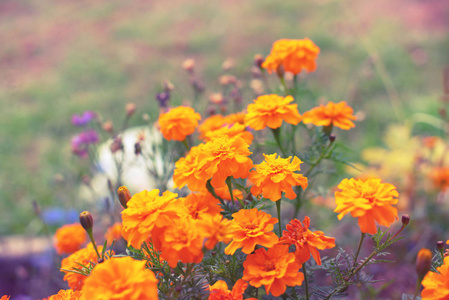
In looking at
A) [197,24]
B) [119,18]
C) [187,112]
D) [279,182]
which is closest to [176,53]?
[197,24]

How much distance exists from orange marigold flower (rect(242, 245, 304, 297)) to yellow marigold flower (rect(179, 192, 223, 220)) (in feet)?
0.48

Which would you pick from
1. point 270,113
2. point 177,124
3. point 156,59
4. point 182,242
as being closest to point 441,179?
point 270,113

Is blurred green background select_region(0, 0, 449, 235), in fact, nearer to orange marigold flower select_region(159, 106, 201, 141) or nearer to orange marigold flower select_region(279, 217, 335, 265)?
orange marigold flower select_region(159, 106, 201, 141)

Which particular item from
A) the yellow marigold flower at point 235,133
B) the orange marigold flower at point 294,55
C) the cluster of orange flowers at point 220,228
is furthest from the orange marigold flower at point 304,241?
the orange marigold flower at point 294,55

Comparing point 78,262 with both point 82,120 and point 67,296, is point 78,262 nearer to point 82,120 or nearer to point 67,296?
point 67,296

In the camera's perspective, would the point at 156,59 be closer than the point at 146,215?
No

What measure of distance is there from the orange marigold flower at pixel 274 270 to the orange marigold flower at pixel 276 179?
0.32 ft

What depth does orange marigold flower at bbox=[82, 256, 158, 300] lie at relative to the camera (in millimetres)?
636

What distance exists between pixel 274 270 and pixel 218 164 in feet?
0.70

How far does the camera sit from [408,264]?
186 centimetres

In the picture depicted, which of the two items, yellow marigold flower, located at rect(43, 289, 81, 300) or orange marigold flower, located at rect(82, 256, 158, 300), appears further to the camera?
yellow marigold flower, located at rect(43, 289, 81, 300)

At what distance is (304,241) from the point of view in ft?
2.52

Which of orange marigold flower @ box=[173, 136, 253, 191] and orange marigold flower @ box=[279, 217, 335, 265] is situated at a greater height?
orange marigold flower @ box=[173, 136, 253, 191]

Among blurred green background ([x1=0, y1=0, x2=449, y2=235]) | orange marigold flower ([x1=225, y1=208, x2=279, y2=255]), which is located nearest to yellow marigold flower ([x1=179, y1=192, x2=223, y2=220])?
orange marigold flower ([x1=225, y1=208, x2=279, y2=255])
